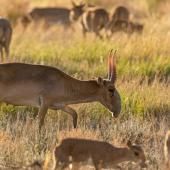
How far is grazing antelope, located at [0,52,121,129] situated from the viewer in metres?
13.7

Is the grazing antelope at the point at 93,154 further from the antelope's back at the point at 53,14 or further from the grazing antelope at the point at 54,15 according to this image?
the antelope's back at the point at 53,14

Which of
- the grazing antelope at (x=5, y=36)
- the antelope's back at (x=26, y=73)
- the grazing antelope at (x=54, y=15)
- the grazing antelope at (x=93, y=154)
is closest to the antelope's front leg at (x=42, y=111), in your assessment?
the antelope's back at (x=26, y=73)

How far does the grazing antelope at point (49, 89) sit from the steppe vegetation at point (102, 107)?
0.29 metres

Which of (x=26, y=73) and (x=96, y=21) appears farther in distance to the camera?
(x=96, y=21)

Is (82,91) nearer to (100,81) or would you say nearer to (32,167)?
(100,81)

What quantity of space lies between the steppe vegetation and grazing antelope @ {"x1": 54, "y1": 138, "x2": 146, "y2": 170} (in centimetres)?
47

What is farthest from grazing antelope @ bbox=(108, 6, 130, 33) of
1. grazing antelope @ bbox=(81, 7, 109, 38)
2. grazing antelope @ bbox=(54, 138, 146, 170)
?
grazing antelope @ bbox=(54, 138, 146, 170)

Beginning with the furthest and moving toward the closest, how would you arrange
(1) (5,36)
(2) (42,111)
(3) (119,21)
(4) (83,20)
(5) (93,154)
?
(4) (83,20) → (3) (119,21) → (1) (5,36) → (2) (42,111) → (5) (93,154)

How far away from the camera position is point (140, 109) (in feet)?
48.9

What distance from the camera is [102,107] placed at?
A: 15.0 meters

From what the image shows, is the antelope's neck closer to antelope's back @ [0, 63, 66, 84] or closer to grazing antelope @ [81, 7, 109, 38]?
antelope's back @ [0, 63, 66, 84]

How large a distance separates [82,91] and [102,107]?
1.13 meters

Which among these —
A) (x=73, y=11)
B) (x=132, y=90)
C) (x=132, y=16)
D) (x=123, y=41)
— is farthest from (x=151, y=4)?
(x=132, y=90)

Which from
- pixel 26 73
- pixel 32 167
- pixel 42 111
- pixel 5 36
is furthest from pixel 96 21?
pixel 32 167
